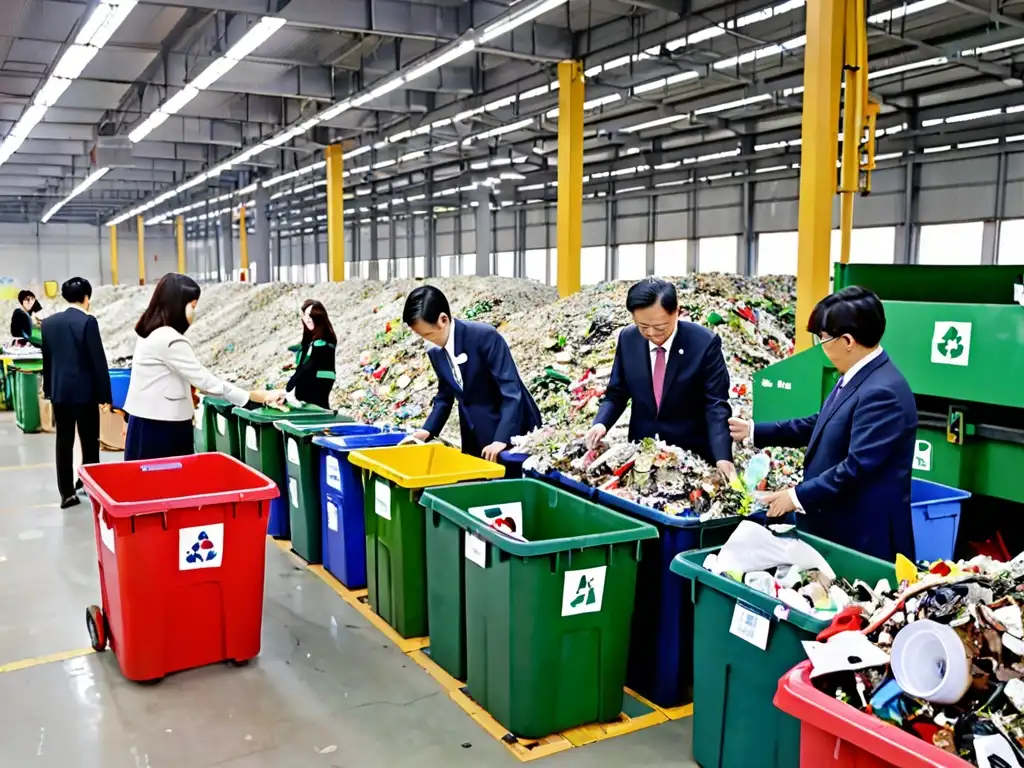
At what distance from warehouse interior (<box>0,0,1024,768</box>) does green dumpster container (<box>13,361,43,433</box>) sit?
44 cm

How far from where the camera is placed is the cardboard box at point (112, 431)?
346 inches

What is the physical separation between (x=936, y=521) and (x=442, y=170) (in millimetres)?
23052

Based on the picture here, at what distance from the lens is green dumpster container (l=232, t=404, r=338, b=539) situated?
17.5ft

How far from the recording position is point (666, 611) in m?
3.19

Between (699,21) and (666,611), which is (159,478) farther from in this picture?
(699,21)

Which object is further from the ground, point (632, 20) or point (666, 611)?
point (632, 20)

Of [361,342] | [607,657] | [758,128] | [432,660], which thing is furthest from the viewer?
[758,128]

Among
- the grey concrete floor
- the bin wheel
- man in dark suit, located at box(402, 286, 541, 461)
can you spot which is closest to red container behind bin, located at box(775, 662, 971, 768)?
the grey concrete floor

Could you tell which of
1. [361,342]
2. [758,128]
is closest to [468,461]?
[361,342]

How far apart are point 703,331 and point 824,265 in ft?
12.4

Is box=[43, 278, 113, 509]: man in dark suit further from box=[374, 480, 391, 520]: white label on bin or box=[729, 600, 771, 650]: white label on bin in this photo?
box=[729, 600, 771, 650]: white label on bin

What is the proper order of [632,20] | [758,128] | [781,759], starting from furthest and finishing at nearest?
[758,128], [632,20], [781,759]

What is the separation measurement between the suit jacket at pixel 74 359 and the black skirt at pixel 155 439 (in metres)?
2.05

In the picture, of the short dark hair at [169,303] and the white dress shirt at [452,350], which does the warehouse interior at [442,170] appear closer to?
the white dress shirt at [452,350]
